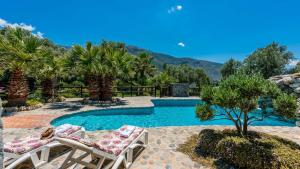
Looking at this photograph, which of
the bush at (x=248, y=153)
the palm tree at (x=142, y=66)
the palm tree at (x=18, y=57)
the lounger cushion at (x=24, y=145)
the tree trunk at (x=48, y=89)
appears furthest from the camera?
the palm tree at (x=142, y=66)

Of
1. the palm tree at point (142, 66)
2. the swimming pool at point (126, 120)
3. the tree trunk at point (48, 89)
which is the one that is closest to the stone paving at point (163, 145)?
the swimming pool at point (126, 120)

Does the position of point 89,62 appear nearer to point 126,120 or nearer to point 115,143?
point 126,120

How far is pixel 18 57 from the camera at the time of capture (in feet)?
33.2

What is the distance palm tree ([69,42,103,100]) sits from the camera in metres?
13.2

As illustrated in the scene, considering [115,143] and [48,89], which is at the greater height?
[48,89]

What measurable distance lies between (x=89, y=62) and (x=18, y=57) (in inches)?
169

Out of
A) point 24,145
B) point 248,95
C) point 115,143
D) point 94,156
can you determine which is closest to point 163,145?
point 115,143

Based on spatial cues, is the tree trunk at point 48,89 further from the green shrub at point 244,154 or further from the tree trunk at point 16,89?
the green shrub at point 244,154

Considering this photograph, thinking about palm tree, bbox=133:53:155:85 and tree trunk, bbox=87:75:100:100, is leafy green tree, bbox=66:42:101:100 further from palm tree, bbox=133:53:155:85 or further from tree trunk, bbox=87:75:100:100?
palm tree, bbox=133:53:155:85

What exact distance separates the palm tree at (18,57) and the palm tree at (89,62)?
9.01 feet

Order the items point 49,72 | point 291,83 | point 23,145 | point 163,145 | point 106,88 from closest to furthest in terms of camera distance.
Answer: point 23,145
point 163,145
point 291,83
point 49,72
point 106,88

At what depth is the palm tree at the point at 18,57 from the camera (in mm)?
9984

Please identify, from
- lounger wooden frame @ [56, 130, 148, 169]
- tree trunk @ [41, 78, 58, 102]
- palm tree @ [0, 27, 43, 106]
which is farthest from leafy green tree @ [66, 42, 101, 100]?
lounger wooden frame @ [56, 130, 148, 169]

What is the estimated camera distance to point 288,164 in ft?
13.1
